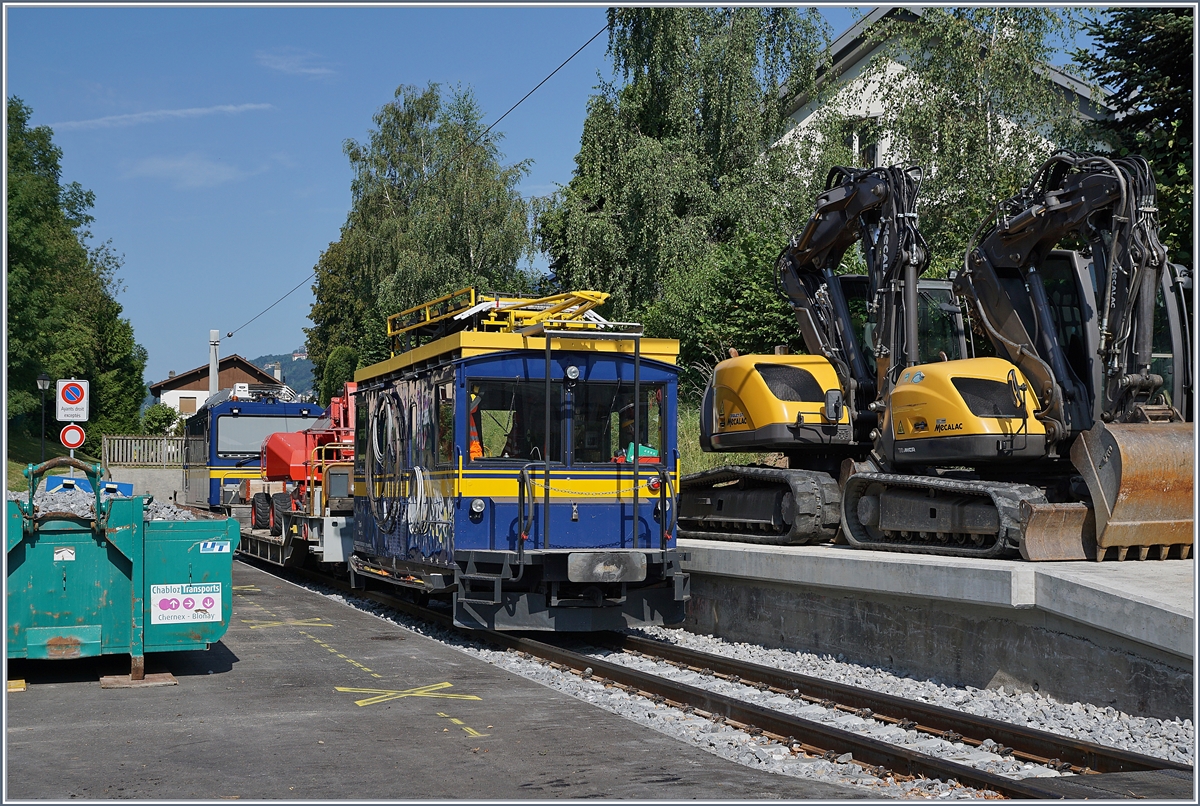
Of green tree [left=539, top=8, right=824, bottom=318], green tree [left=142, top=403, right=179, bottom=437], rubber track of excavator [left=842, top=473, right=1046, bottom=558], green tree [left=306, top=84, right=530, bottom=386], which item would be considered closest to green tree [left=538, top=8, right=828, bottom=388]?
green tree [left=539, top=8, right=824, bottom=318]

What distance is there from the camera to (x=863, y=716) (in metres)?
9.14

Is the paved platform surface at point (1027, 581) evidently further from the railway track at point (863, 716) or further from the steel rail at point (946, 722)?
the railway track at point (863, 716)

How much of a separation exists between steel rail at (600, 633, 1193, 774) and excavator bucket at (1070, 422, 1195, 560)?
2.99m

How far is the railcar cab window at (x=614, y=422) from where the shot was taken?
12.6m

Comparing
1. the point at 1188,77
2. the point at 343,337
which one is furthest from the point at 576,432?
the point at 343,337

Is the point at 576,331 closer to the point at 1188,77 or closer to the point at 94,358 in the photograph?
the point at 1188,77

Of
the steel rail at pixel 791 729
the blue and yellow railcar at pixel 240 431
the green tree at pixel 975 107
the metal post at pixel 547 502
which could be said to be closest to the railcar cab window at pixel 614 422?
the metal post at pixel 547 502

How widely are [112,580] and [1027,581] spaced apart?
752 centimetres

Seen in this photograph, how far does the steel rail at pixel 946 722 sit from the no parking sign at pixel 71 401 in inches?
428

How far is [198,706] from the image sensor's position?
921 centimetres

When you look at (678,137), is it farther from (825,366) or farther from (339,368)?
(339,368)

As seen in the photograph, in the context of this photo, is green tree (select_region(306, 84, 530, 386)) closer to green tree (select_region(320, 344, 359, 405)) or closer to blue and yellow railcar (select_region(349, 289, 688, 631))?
green tree (select_region(320, 344, 359, 405))

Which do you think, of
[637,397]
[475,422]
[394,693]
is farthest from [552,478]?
[394,693]

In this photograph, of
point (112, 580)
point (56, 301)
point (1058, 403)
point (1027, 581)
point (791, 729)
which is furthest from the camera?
point (56, 301)
